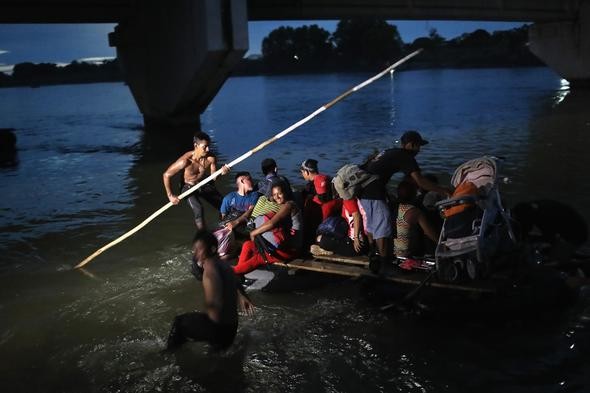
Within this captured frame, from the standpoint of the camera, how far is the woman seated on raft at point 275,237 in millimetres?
8008

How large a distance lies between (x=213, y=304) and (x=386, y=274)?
263cm

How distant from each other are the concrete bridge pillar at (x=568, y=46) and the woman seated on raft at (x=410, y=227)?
144ft

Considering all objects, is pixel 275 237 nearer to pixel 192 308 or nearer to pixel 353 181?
pixel 353 181

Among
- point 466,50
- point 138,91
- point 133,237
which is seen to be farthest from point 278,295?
point 466,50

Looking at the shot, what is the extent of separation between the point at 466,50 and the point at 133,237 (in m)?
Result: 151

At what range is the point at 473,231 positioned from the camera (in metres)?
6.67

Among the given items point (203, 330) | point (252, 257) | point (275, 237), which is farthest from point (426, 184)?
Result: point (203, 330)

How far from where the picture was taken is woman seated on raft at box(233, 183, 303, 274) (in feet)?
26.3

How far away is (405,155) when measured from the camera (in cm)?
763

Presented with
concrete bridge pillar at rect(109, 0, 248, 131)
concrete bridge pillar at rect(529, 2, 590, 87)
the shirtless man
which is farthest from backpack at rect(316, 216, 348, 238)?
concrete bridge pillar at rect(529, 2, 590, 87)

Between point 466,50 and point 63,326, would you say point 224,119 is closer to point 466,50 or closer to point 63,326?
point 63,326

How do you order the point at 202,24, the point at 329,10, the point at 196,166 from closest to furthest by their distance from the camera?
the point at 196,166, the point at 202,24, the point at 329,10

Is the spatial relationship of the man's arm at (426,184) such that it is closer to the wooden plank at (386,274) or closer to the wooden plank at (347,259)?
the wooden plank at (386,274)

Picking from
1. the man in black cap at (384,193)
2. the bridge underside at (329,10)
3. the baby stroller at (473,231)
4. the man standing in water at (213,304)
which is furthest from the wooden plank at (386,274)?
the bridge underside at (329,10)
